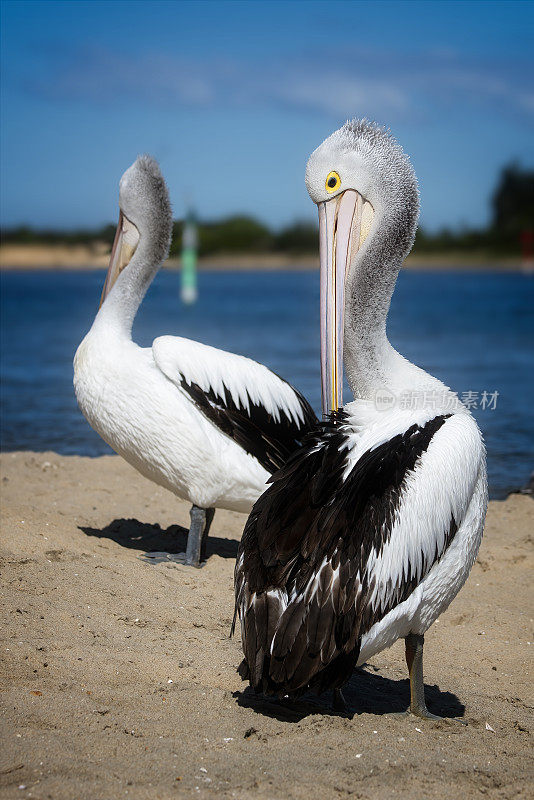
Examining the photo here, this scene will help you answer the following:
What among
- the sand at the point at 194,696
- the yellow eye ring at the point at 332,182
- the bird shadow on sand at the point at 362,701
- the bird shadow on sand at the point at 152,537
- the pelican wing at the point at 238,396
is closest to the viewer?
the sand at the point at 194,696

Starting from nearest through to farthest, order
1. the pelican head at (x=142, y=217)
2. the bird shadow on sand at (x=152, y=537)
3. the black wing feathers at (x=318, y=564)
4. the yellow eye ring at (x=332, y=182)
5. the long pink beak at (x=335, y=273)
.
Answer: the black wing feathers at (x=318, y=564) < the long pink beak at (x=335, y=273) < the yellow eye ring at (x=332, y=182) < the bird shadow on sand at (x=152, y=537) < the pelican head at (x=142, y=217)

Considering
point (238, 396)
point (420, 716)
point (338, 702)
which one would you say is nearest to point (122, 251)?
point (238, 396)

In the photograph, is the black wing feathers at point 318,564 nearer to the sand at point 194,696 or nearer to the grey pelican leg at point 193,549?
the sand at point 194,696

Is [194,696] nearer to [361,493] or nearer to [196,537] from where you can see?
[361,493]

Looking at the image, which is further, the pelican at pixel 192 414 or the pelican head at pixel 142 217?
the pelican head at pixel 142 217

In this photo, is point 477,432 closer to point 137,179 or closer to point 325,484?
point 325,484

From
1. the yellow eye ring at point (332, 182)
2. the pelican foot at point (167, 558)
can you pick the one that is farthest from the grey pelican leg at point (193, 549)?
the yellow eye ring at point (332, 182)

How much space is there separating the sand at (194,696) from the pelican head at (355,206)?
1.13 metres

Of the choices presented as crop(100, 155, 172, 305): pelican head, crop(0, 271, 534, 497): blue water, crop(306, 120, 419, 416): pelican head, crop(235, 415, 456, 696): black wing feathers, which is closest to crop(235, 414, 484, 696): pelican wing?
crop(235, 415, 456, 696): black wing feathers

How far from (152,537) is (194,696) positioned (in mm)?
2087

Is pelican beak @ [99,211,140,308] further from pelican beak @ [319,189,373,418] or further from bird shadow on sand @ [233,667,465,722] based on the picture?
bird shadow on sand @ [233,667,465,722]

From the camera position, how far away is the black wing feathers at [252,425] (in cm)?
457

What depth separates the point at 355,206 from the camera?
3438mm

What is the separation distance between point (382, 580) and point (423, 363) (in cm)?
1348
